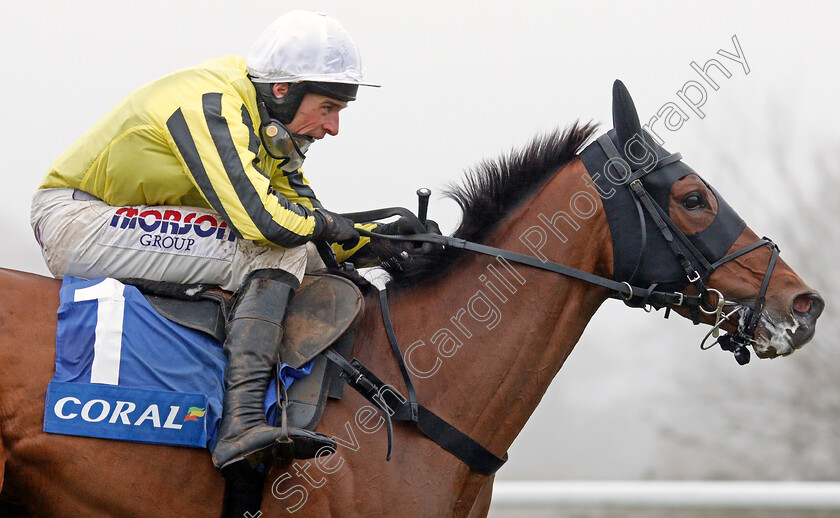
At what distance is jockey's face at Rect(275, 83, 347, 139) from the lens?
2641mm

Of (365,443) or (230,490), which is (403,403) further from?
(230,490)

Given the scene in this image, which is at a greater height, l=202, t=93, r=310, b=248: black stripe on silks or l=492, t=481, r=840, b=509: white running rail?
l=202, t=93, r=310, b=248: black stripe on silks

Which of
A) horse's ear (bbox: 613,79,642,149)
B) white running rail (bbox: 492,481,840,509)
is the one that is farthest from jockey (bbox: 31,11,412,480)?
white running rail (bbox: 492,481,840,509)

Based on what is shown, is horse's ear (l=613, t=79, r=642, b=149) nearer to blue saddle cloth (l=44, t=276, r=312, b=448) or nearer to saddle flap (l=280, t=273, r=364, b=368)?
saddle flap (l=280, t=273, r=364, b=368)

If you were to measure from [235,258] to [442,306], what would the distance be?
692 millimetres

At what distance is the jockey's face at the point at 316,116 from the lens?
264cm

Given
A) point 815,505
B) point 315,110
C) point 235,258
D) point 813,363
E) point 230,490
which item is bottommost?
point 813,363

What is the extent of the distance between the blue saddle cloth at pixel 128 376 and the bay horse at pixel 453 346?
48mm

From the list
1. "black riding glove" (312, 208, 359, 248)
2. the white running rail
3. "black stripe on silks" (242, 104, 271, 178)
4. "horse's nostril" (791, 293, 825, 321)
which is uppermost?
"black stripe on silks" (242, 104, 271, 178)

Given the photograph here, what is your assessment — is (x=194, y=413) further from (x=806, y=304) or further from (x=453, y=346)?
(x=806, y=304)

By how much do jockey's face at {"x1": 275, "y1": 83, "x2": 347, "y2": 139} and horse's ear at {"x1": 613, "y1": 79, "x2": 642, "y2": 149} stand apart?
0.90 m

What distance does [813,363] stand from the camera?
7.12 meters

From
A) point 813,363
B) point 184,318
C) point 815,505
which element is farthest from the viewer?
point 813,363

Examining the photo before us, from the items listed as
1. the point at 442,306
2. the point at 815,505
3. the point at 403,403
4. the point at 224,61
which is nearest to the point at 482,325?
the point at 442,306
